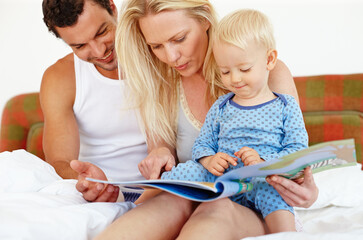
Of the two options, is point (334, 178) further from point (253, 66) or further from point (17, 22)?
point (17, 22)

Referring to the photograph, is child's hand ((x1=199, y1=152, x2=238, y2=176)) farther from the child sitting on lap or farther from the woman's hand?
the woman's hand

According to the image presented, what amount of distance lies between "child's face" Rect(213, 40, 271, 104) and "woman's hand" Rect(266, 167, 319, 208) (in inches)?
12.4

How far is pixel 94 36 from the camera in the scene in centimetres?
186

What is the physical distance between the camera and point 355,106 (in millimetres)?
2457

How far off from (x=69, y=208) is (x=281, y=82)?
823 millimetres

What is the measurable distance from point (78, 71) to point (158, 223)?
1105mm

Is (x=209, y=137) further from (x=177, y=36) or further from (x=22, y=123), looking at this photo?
(x=22, y=123)

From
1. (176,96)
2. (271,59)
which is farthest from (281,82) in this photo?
(176,96)

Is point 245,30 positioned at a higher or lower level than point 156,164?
higher

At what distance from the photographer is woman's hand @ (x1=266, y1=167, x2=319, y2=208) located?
3.76 ft

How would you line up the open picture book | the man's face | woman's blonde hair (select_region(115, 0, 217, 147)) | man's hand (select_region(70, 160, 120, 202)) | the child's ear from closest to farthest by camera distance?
the open picture book
the child's ear
man's hand (select_region(70, 160, 120, 202))
woman's blonde hair (select_region(115, 0, 217, 147))
the man's face

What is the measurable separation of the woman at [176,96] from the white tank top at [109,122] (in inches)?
12.2

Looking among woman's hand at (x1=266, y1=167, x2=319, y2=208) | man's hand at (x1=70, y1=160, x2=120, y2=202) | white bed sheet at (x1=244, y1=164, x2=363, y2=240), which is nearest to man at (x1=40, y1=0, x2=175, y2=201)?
man's hand at (x1=70, y1=160, x2=120, y2=202)

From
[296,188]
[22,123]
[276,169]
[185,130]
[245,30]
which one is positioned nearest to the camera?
→ [276,169]
